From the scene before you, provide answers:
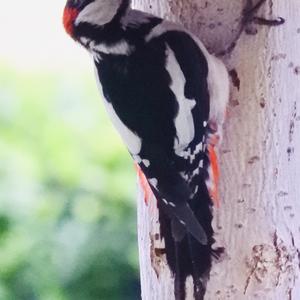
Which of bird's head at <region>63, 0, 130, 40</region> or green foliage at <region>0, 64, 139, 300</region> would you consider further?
green foliage at <region>0, 64, 139, 300</region>

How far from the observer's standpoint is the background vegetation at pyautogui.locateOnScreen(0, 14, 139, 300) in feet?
8.57

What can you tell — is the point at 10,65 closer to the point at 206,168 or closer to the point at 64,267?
the point at 64,267

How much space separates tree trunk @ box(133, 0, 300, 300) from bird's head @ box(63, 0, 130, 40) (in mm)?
165

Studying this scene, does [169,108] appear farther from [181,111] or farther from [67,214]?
[67,214]

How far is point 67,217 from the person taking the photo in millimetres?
2639

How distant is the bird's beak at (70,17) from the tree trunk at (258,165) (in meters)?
0.23

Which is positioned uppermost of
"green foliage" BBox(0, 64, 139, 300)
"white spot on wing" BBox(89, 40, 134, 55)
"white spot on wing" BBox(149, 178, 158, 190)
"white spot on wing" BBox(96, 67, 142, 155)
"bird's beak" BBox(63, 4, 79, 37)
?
"bird's beak" BBox(63, 4, 79, 37)

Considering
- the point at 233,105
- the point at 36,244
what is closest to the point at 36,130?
the point at 36,244

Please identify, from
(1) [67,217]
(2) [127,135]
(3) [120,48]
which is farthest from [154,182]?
(1) [67,217]

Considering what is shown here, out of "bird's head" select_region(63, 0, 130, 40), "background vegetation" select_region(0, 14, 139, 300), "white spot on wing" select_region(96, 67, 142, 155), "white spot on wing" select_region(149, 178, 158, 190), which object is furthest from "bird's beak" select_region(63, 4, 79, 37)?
"background vegetation" select_region(0, 14, 139, 300)

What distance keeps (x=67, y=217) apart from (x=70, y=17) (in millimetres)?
1014

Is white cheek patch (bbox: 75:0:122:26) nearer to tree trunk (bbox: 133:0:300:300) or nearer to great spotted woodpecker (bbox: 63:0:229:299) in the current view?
great spotted woodpecker (bbox: 63:0:229:299)

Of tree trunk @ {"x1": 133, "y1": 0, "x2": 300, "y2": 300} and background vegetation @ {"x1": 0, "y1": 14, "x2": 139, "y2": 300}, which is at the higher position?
tree trunk @ {"x1": 133, "y1": 0, "x2": 300, "y2": 300}

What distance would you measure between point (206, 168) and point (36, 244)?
1099 mm
